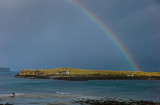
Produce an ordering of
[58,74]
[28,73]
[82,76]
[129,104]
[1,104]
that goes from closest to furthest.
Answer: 1. [1,104]
2. [129,104]
3. [82,76]
4. [58,74]
5. [28,73]

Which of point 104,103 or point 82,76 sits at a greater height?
point 82,76

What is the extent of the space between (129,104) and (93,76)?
119 meters

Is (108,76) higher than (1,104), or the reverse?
(108,76)

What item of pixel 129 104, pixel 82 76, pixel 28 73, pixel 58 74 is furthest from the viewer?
pixel 28 73

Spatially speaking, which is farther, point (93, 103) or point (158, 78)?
point (158, 78)

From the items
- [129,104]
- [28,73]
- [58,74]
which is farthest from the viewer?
[28,73]

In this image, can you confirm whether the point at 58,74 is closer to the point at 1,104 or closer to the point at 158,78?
the point at 158,78

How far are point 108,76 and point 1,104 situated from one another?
127785 millimetres

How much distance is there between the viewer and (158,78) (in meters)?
170

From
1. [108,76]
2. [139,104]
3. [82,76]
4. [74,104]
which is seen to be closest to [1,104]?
[74,104]

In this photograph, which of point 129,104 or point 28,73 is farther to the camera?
point 28,73

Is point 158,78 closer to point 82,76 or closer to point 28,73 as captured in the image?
point 82,76

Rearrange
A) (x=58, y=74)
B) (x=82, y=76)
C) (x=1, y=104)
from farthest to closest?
(x=58, y=74), (x=82, y=76), (x=1, y=104)

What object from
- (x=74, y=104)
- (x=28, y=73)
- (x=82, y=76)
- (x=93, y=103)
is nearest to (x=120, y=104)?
(x=93, y=103)
